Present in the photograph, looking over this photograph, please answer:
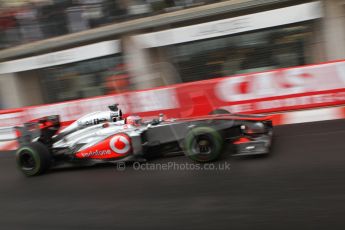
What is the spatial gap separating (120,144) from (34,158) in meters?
1.48

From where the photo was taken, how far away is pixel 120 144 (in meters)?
5.76

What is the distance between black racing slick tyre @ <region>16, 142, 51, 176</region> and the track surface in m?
0.16

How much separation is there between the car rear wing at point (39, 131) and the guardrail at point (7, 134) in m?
3.76

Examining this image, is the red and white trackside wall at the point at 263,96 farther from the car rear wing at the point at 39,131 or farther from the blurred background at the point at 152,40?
the car rear wing at the point at 39,131

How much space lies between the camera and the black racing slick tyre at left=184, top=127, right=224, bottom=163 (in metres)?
5.26

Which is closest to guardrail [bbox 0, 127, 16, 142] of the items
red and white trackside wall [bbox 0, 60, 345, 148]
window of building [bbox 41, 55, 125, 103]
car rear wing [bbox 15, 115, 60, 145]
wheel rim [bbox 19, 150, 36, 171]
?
red and white trackside wall [bbox 0, 60, 345, 148]

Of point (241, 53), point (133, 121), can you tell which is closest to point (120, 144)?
point (133, 121)

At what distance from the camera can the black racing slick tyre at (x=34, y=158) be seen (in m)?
6.15

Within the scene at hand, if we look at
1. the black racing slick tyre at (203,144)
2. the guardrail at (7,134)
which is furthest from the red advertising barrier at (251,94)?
the black racing slick tyre at (203,144)

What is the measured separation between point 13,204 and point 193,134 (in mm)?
2560

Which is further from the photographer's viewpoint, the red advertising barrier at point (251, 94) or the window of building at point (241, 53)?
the window of building at point (241, 53)

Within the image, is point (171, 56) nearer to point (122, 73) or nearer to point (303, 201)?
point (122, 73)

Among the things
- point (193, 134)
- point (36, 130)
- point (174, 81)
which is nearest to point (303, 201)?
point (193, 134)

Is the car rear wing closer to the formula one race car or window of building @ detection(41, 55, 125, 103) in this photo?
the formula one race car
